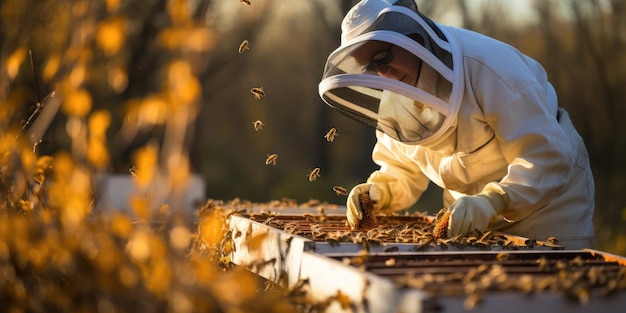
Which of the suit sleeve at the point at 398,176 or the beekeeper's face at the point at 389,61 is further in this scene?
the suit sleeve at the point at 398,176

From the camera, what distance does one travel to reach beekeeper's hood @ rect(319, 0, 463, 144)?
3.92 metres

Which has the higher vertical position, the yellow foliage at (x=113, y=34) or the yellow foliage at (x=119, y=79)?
the yellow foliage at (x=113, y=34)

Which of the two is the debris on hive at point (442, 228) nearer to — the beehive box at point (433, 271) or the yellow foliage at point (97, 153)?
the beehive box at point (433, 271)

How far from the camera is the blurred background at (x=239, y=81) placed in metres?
2.07

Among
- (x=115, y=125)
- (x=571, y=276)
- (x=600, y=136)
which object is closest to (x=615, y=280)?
(x=571, y=276)

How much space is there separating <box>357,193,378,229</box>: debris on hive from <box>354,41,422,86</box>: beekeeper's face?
0.65 metres

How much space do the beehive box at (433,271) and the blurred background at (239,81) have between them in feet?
1.87

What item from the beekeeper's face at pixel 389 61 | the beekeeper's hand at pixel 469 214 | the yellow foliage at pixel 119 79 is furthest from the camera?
the beekeeper's face at pixel 389 61

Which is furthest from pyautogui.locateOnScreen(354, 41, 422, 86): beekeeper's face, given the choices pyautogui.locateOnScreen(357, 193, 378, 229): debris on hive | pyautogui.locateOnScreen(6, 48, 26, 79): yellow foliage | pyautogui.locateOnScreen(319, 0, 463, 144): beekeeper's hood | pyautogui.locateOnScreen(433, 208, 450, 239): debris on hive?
pyautogui.locateOnScreen(6, 48, 26, 79): yellow foliage

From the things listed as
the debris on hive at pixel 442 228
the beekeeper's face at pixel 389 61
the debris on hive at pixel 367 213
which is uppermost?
the beekeeper's face at pixel 389 61

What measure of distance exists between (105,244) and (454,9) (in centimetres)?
1249

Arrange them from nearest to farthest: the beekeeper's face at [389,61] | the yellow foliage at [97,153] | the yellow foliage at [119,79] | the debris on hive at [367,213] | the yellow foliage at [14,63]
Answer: the yellow foliage at [97,153], the yellow foliage at [119,79], the yellow foliage at [14,63], the beekeeper's face at [389,61], the debris on hive at [367,213]

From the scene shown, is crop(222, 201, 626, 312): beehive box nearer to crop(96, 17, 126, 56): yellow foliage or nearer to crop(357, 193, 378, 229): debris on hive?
crop(357, 193, 378, 229): debris on hive

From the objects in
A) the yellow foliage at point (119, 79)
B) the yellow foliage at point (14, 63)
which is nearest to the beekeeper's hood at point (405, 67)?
the yellow foliage at point (14, 63)
